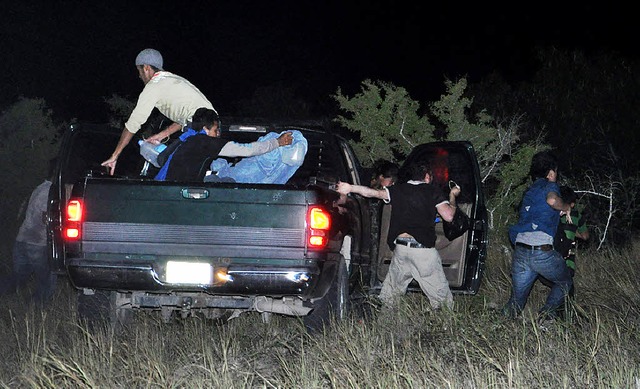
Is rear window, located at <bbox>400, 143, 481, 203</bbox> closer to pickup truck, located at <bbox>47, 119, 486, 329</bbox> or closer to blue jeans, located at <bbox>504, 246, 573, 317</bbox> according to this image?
A: blue jeans, located at <bbox>504, 246, 573, 317</bbox>

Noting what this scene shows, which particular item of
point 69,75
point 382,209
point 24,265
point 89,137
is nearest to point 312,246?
point 382,209

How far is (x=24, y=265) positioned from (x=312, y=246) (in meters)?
4.51

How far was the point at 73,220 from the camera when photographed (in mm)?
7598

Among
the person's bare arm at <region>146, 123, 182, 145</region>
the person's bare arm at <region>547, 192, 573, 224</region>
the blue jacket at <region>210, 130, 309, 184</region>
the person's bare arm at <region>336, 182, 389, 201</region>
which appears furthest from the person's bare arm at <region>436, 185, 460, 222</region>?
the person's bare arm at <region>146, 123, 182, 145</region>

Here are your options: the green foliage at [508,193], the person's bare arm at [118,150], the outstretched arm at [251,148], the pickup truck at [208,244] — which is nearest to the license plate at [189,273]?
the pickup truck at [208,244]

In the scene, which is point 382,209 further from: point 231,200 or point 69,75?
point 69,75

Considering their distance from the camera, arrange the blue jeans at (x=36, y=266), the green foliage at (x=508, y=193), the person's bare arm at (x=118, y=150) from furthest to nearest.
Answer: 1. the green foliage at (x=508, y=193)
2. the blue jeans at (x=36, y=266)
3. the person's bare arm at (x=118, y=150)

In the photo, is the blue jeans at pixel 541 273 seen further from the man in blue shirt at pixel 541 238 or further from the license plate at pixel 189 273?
the license plate at pixel 189 273

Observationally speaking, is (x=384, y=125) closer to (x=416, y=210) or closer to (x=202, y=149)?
(x=416, y=210)

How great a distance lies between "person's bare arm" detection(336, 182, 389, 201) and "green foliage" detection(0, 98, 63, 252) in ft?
43.8

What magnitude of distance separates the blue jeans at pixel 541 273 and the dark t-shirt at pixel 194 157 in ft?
8.63

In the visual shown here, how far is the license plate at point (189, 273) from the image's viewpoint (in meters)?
7.38

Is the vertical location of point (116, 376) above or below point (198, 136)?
below

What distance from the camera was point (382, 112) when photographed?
15.1 meters
